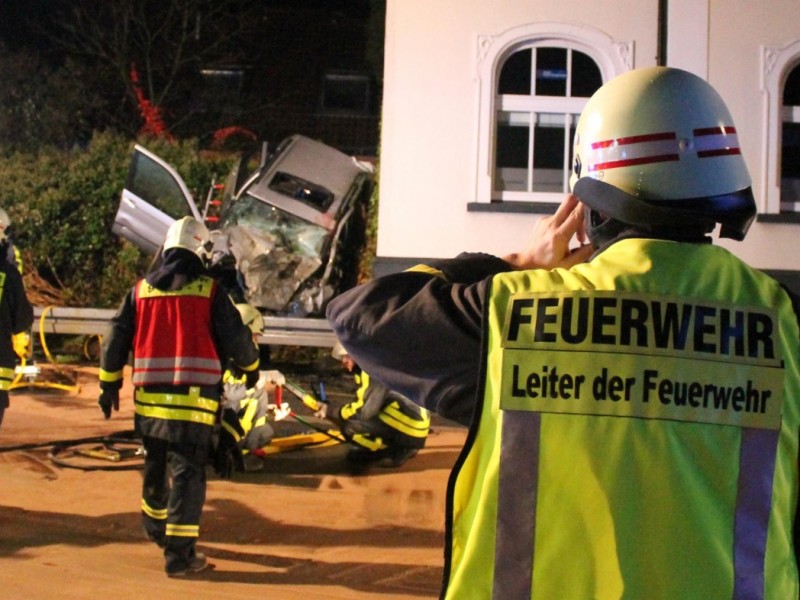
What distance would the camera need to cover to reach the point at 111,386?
585 centimetres

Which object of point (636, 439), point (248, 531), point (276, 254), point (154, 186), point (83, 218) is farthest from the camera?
point (83, 218)

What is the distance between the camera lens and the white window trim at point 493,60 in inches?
404

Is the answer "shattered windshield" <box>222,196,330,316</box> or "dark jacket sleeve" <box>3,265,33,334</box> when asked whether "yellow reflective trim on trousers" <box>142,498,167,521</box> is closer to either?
"dark jacket sleeve" <box>3,265,33,334</box>

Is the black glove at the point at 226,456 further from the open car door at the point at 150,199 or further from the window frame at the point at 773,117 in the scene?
the open car door at the point at 150,199

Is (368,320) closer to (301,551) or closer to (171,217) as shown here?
(301,551)

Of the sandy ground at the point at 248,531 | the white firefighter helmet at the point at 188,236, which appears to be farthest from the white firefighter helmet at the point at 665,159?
the white firefighter helmet at the point at 188,236

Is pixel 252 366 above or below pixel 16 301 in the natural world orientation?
below

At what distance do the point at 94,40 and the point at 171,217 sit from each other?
9914 mm

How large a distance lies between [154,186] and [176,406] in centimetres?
736

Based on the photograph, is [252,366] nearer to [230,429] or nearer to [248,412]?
[230,429]

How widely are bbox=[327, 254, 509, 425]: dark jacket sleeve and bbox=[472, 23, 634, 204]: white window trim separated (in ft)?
27.6

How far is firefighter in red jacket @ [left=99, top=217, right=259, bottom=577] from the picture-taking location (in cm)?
552

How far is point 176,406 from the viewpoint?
18.2ft

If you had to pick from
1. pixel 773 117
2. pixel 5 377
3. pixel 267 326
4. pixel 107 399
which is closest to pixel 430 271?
pixel 107 399
